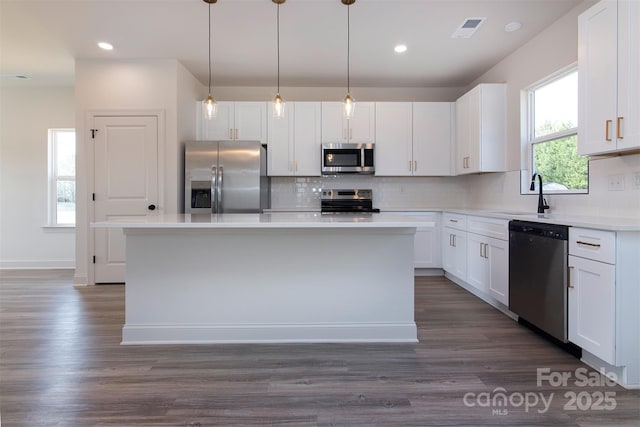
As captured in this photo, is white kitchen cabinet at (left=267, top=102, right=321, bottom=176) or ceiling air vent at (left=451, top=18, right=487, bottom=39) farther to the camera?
white kitchen cabinet at (left=267, top=102, right=321, bottom=176)

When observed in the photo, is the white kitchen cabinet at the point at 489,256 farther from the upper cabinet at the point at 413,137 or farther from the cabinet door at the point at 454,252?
the upper cabinet at the point at 413,137

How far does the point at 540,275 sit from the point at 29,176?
6788 mm

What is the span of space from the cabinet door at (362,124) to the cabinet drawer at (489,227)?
1831 millimetres

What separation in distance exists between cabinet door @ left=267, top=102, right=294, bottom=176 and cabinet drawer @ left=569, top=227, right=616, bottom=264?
135 inches

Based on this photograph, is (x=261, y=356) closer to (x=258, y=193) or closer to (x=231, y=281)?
(x=231, y=281)

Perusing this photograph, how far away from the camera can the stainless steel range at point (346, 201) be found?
16.5ft

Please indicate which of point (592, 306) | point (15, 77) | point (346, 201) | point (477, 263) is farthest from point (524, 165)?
point (15, 77)

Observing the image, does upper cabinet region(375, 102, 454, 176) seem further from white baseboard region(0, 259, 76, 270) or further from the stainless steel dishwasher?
white baseboard region(0, 259, 76, 270)

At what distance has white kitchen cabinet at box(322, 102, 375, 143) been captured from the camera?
4.91 m

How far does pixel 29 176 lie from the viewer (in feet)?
17.8

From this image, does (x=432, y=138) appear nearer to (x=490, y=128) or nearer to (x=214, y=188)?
(x=490, y=128)

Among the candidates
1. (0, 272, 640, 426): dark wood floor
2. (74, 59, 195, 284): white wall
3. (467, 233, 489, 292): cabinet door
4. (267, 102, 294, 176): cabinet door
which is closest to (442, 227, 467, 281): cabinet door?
(467, 233, 489, 292): cabinet door

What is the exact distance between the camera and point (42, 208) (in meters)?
5.46

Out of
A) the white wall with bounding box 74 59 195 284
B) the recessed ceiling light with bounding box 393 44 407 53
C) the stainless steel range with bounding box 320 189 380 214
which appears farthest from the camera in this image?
the stainless steel range with bounding box 320 189 380 214
